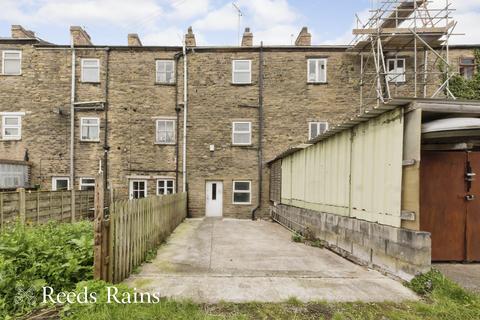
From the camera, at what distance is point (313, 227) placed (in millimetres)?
9820

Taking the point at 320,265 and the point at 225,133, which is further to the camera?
the point at 225,133

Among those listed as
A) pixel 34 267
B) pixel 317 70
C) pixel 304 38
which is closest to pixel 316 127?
pixel 317 70

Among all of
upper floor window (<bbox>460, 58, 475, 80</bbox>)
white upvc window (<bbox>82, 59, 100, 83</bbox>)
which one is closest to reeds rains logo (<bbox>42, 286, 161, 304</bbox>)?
white upvc window (<bbox>82, 59, 100, 83</bbox>)

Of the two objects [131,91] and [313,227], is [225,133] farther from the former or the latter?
[313,227]

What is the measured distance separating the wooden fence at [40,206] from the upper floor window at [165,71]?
24.9ft

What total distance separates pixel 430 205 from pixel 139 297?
5513 millimetres

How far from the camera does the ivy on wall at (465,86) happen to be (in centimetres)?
1627

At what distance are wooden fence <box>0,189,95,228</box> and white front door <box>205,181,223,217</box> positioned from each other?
6084 millimetres

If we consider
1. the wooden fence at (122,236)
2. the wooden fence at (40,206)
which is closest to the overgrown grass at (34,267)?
the wooden fence at (122,236)

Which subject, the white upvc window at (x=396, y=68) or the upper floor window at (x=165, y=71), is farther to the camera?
the upper floor window at (x=165, y=71)

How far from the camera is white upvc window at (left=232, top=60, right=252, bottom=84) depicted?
17516 millimetres

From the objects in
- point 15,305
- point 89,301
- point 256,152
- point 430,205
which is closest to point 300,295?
point 89,301

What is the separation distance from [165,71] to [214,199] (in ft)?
25.9

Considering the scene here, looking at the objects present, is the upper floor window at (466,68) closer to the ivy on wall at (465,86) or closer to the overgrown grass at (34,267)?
the ivy on wall at (465,86)
